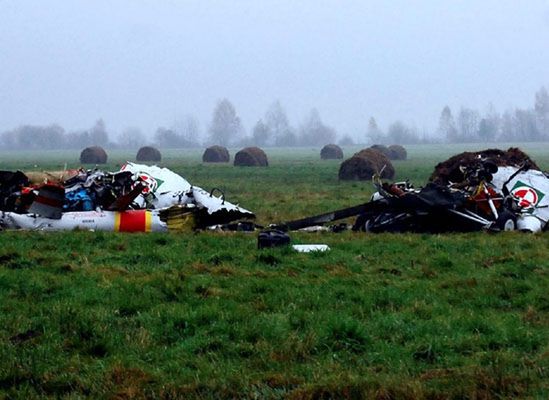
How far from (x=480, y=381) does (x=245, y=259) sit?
19.9 feet

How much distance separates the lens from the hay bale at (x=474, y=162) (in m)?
17.7

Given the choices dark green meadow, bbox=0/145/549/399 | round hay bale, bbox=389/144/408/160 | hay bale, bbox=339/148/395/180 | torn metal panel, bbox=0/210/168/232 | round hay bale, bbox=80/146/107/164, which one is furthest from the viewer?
round hay bale, bbox=389/144/408/160

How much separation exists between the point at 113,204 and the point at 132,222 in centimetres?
66

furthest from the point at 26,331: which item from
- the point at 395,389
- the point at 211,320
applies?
the point at 395,389

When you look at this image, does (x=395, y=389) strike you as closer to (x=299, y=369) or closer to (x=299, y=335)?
(x=299, y=369)

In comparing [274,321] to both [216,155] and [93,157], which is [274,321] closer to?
[216,155]

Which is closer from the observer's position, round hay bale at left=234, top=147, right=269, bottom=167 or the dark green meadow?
the dark green meadow

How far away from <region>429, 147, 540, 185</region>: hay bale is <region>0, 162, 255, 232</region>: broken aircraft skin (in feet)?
13.8

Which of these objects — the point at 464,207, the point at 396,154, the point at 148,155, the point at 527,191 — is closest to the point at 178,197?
the point at 464,207

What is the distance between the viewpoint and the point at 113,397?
20.3 feet

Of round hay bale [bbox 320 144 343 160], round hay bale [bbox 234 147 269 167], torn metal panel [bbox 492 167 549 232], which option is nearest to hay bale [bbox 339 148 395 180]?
torn metal panel [bbox 492 167 549 232]

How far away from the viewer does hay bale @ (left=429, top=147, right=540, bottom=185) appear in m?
17.7

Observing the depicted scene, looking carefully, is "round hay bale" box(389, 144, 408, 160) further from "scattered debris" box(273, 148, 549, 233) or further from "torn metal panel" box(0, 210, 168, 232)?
"torn metal panel" box(0, 210, 168, 232)

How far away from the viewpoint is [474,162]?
17609 millimetres
